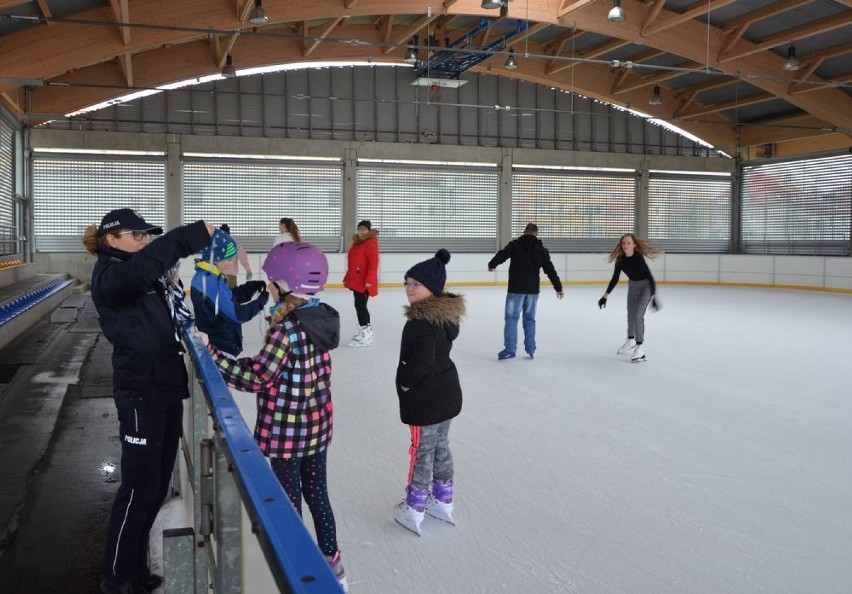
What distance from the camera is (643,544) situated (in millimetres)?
3932

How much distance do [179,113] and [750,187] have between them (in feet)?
67.1

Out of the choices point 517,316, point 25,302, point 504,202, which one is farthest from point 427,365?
point 504,202

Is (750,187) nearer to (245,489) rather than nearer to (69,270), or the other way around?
(69,270)

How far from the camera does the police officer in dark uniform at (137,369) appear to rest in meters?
2.95

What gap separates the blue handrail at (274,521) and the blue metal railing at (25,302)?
10227 mm

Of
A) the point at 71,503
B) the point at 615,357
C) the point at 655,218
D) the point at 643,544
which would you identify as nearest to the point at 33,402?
the point at 71,503

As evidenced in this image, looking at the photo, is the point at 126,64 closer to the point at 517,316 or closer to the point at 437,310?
the point at 517,316

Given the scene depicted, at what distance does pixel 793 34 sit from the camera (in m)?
19.6

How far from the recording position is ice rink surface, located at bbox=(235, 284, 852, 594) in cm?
364

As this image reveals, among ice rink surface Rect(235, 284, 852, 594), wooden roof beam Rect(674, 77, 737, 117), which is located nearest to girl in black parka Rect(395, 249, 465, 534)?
ice rink surface Rect(235, 284, 852, 594)

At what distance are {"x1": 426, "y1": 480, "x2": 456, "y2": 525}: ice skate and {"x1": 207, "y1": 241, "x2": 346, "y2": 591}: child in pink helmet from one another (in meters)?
1.00

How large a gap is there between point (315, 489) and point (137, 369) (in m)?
0.85

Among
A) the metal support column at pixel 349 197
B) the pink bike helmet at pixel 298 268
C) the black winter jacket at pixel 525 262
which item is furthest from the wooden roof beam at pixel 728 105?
the pink bike helmet at pixel 298 268

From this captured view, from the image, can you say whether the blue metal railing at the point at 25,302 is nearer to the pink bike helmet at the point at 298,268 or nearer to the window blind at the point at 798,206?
the pink bike helmet at the point at 298,268
